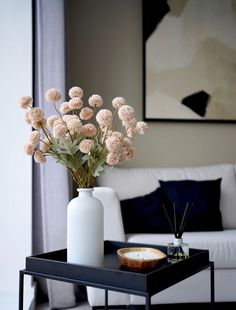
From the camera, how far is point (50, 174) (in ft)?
7.95

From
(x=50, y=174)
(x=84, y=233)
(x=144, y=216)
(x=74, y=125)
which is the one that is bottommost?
(x=144, y=216)

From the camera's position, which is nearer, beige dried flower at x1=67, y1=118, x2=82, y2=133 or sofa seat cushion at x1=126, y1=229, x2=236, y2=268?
beige dried flower at x1=67, y1=118, x2=82, y2=133

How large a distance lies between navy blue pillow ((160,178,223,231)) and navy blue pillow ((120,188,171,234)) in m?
0.09

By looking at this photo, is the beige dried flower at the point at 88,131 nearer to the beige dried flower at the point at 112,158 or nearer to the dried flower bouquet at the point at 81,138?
the dried flower bouquet at the point at 81,138

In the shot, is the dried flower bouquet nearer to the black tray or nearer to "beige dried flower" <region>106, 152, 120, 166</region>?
"beige dried flower" <region>106, 152, 120, 166</region>

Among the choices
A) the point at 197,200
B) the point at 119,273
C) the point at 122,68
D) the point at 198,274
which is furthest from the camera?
the point at 122,68

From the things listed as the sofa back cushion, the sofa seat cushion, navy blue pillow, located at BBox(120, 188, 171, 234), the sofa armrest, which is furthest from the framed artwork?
the sofa seat cushion

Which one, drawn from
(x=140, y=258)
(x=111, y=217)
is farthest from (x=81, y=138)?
(x=111, y=217)

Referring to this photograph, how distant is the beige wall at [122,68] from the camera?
122 inches

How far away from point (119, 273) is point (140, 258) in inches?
7.6

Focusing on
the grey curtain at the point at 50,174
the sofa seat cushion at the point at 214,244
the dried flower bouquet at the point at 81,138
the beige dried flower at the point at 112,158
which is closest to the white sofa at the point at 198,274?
the sofa seat cushion at the point at 214,244

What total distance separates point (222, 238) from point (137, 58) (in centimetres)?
164

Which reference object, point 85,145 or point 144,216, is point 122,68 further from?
point 85,145

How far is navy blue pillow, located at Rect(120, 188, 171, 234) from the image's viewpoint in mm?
2461
